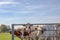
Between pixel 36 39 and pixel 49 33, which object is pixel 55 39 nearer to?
pixel 49 33

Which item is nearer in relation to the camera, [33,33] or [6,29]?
[6,29]

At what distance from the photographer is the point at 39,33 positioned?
6.29m

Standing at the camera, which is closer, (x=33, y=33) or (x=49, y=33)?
(x=49, y=33)

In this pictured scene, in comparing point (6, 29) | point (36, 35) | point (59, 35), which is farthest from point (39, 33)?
point (6, 29)

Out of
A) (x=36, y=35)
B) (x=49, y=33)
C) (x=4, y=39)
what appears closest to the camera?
(x=49, y=33)

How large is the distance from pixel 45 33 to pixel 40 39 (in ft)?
2.60

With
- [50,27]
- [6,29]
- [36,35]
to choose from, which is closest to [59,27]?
[50,27]

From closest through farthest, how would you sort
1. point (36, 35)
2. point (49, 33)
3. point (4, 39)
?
point (49, 33), point (36, 35), point (4, 39)

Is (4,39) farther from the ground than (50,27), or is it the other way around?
(50,27)

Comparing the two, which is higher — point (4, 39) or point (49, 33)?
point (49, 33)

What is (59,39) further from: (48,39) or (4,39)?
(4,39)

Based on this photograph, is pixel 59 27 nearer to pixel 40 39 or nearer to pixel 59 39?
pixel 59 39

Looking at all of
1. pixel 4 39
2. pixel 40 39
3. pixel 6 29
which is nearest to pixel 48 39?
pixel 40 39

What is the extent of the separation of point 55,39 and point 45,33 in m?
0.37
